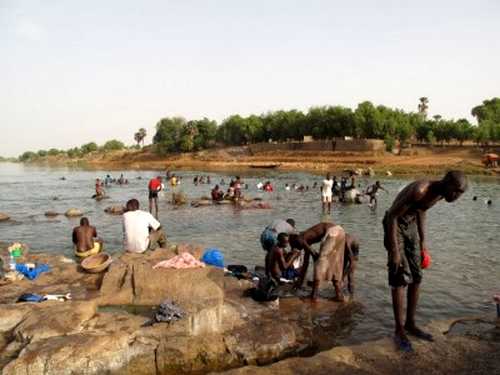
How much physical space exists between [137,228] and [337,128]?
83.1 m

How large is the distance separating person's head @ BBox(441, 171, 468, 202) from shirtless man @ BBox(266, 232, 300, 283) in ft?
14.0

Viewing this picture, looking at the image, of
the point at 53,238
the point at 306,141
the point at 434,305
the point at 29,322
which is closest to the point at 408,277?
the point at 434,305

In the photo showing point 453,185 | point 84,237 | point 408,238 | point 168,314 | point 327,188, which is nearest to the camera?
point 453,185

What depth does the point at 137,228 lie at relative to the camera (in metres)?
11.1

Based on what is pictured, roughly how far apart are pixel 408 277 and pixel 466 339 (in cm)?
133

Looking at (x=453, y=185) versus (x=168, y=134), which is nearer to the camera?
(x=453, y=185)

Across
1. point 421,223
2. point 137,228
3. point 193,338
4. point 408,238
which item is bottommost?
point 193,338

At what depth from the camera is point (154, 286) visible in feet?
29.5

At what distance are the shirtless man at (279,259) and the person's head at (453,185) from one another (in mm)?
4252

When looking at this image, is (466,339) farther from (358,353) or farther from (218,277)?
(218,277)

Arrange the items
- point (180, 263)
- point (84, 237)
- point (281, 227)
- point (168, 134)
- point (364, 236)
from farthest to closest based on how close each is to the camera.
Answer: point (168, 134) < point (364, 236) < point (84, 237) < point (281, 227) < point (180, 263)

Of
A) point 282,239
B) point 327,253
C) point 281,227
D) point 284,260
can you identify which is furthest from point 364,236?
point 327,253

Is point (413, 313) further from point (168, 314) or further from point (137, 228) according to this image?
point (137, 228)

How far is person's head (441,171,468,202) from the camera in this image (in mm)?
6075
